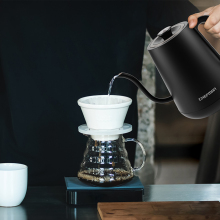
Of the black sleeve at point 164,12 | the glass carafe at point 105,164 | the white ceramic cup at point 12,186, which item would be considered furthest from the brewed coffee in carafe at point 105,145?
the black sleeve at point 164,12

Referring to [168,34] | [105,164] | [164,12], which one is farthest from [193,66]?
[164,12]

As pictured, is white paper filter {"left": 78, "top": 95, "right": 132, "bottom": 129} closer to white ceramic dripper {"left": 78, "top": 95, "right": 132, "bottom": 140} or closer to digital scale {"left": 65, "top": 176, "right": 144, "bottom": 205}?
white ceramic dripper {"left": 78, "top": 95, "right": 132, "bottom": 140}

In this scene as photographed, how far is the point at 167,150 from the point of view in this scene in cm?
215

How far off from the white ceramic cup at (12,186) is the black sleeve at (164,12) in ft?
3.02

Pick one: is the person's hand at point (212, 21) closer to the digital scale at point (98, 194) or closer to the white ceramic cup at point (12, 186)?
the digital scale at point (98, 194)


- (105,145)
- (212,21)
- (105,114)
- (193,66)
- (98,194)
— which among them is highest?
(212,21)

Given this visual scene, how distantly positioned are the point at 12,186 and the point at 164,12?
1.06 metres

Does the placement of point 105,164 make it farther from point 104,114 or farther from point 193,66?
point 193,66

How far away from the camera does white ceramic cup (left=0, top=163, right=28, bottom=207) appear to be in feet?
4.12

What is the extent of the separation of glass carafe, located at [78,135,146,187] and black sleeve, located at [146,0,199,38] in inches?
27.9

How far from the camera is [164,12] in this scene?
188 centimetres

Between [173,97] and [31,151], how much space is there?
878 millimetres

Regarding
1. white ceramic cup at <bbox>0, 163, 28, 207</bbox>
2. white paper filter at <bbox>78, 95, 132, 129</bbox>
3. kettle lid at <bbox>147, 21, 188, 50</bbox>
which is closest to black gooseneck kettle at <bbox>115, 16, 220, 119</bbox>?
kettle lid at <bbox>147, 21, 188, 50</bbox>

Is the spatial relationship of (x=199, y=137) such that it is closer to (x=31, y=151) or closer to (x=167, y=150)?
(x=167, y=150)
